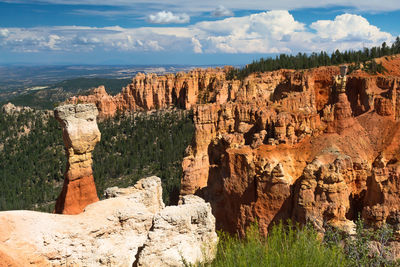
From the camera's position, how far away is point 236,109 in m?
28.0

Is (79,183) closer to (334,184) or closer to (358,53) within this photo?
(334,184)

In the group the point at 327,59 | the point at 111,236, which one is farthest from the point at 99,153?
the point at 111,236

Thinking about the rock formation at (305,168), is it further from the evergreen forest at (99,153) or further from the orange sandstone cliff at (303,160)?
the evergreen forest at (99,153)

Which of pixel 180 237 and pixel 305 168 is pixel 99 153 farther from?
pixel 180 237

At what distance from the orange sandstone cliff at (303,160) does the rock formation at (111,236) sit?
20.6 ft

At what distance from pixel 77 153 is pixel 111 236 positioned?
6681 millimetres

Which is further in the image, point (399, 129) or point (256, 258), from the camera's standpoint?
point (399, 129)

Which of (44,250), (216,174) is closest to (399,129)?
(216,174)

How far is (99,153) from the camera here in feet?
253

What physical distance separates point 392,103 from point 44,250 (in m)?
22.9

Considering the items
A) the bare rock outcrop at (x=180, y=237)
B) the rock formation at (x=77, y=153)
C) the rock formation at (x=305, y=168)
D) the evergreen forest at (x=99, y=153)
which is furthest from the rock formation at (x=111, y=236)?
the evergreen forest at (x=99, y=153)

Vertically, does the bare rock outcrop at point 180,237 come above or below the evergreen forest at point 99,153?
above

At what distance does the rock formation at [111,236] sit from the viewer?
8.37 meters

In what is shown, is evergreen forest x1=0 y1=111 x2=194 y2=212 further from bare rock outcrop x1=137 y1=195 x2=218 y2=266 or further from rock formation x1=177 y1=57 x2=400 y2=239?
bare rock outcrop x1=137 y1=195 x2=218 y2=266
